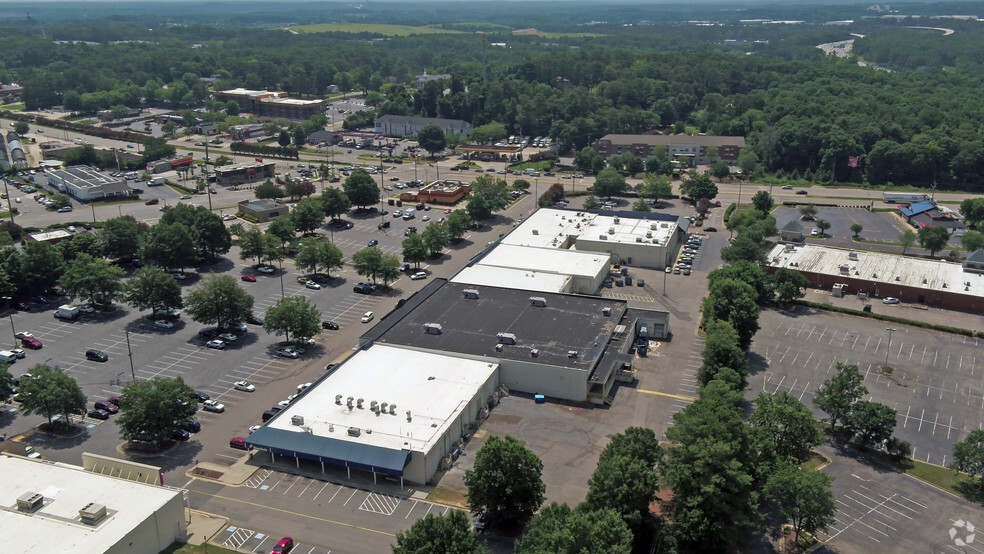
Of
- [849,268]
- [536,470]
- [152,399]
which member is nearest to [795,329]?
[849,268]

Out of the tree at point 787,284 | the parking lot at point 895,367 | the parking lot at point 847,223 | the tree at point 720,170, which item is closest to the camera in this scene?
the parking lot at point 895,367

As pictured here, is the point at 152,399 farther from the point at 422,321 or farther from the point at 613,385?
the point at 613,385

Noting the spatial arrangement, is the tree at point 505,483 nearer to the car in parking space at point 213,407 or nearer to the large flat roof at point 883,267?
the car in parking space at point 213,407

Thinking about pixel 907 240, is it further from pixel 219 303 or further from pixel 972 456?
pixel 219 303

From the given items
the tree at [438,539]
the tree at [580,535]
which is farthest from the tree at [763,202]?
the tree at [438,539]

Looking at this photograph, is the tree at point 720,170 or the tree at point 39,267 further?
the tree at point 720,170
